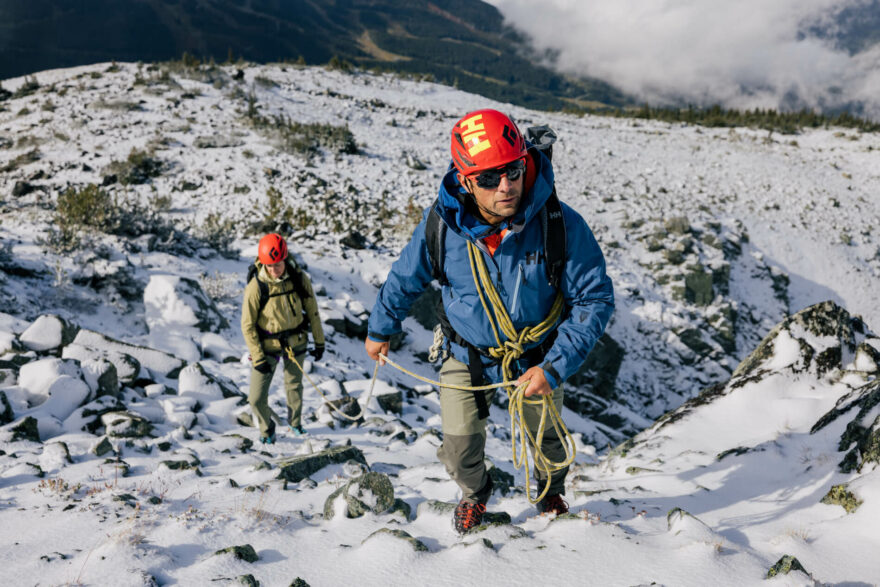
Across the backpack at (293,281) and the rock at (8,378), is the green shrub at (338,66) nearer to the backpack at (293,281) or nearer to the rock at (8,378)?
the backpack at (293,281)

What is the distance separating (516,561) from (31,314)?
23.8 ft

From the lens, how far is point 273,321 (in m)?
4.88

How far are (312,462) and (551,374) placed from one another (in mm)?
2469

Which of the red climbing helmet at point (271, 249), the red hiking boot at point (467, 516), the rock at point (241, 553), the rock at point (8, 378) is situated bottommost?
the rock at point (8, 378)

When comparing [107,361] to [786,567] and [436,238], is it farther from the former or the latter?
[786,567]

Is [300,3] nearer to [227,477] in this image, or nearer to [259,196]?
[259,196]

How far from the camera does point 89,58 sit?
74562mm

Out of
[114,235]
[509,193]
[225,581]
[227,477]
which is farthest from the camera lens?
[114,235]

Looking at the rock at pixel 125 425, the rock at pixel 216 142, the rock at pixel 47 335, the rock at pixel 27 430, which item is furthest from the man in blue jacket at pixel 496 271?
the rock at pixel 216 142

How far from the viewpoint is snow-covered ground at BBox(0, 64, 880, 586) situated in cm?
246

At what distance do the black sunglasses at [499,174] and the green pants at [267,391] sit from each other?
11.4 ft

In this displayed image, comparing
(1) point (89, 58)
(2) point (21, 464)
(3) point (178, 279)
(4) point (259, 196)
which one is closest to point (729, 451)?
(2) point (21, 464)

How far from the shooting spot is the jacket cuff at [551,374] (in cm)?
246

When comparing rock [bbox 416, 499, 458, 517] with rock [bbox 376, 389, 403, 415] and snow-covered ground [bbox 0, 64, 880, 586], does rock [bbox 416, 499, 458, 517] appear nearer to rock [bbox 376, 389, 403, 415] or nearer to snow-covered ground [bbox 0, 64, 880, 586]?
snow-covered ground [bbox 0, 64, 880, 586]
